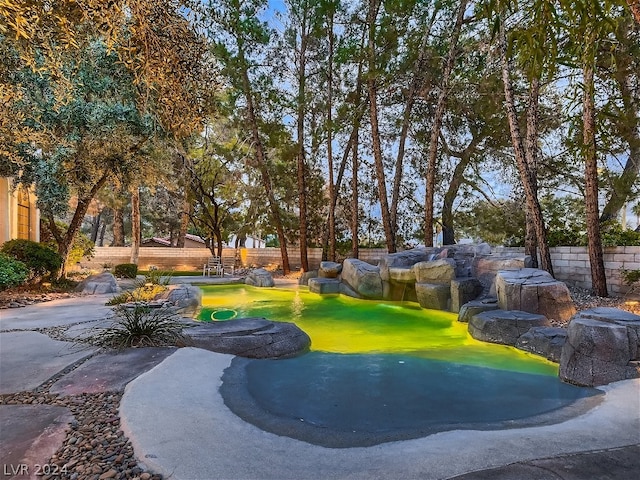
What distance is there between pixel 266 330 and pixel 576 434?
351cm

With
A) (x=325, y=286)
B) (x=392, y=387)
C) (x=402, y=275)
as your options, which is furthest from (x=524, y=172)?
(x=325, y=286)

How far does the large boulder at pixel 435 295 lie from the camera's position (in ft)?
28.8

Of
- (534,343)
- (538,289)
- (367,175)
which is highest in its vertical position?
(367,175)

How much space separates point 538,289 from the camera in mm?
6609

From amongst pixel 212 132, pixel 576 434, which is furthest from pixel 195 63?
pixel 212 132

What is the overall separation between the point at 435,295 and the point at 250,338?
17.9 feet

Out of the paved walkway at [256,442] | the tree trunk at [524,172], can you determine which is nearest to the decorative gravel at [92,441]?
the paved walkway at [256,442]

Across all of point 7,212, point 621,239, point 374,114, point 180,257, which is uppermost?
point 374,114

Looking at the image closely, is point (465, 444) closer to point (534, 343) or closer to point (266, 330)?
point (266, 330)

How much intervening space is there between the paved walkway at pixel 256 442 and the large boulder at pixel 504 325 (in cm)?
229

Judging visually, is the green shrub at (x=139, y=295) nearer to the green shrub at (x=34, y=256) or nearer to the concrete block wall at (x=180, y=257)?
the green shrub at (x=34, y=256)

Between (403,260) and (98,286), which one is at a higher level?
(403,260)

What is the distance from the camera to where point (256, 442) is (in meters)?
2.30

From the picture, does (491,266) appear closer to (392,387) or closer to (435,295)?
(435,295)
